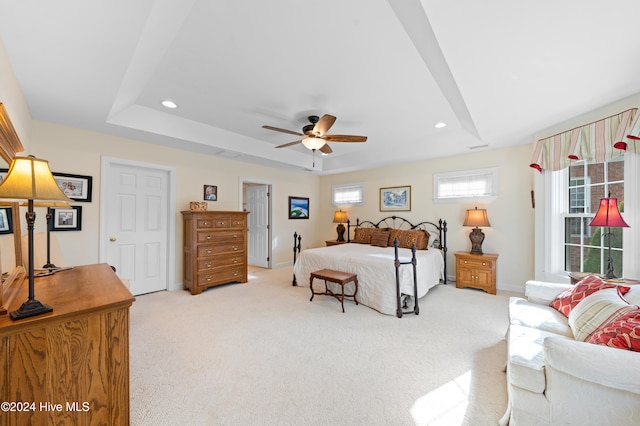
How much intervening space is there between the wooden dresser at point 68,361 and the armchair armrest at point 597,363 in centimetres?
222

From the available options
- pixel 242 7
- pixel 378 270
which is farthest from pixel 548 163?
pixel 242 7

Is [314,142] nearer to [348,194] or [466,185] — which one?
[466,185]

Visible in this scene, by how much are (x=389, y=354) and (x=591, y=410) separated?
1.43 m

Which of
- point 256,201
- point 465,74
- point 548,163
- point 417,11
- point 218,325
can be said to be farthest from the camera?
point 256,201

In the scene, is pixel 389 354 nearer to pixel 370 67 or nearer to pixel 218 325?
pixel 218 325

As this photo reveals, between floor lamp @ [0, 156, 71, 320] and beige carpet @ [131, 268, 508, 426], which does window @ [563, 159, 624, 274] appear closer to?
beige carpet @ [131, 268, 508, 426]

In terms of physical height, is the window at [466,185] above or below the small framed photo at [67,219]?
above

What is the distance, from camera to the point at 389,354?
2.45 metres

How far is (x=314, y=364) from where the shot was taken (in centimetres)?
229

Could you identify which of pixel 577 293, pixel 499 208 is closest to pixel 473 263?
pixel 499 208

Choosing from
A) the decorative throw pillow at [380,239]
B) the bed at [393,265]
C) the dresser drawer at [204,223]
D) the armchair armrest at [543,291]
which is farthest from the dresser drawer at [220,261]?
the armchair armrest at [543,291]

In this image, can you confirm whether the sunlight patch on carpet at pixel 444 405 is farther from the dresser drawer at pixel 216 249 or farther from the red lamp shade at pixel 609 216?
the dresser drawer at pixel 216 249

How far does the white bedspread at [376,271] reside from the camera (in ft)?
11.3

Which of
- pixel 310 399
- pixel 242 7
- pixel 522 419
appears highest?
pixel 242 7
